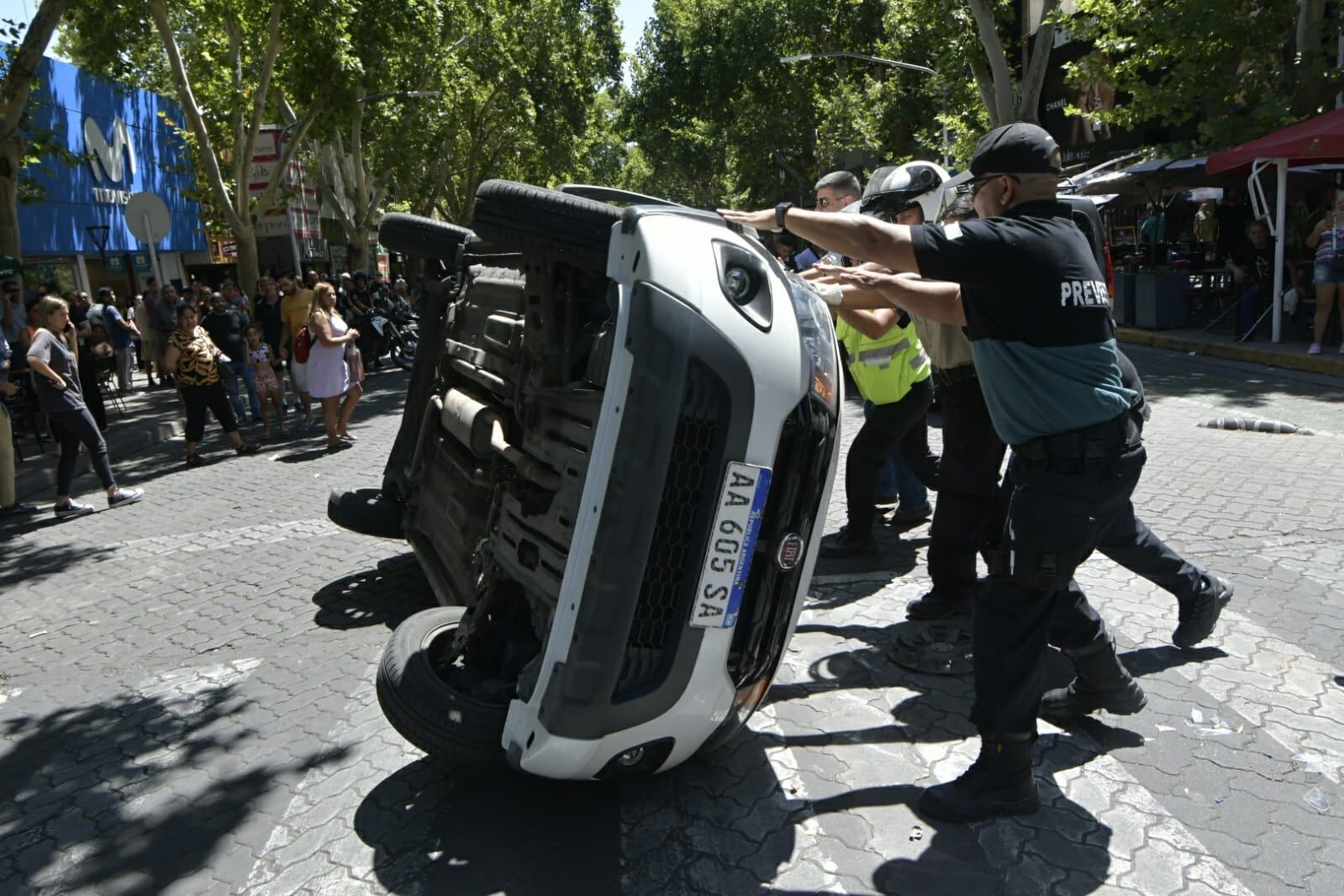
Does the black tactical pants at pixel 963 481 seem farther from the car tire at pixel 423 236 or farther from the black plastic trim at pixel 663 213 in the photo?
the car tire at pixel 423 236

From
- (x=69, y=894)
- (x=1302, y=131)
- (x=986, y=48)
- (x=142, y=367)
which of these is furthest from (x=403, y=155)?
(x=69, y=894)

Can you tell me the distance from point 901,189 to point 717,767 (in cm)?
267

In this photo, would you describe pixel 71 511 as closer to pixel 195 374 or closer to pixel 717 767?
pixel 195 374

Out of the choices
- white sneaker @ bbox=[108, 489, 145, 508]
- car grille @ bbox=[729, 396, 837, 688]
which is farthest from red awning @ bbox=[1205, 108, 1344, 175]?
white sneaker @ bbox=[108, 489, 145, 508]

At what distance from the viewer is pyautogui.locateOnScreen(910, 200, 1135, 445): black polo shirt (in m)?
2.79

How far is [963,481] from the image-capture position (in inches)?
165

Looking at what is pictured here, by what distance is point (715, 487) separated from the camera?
8.89 ft

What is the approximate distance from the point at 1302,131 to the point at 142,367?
19.6 m

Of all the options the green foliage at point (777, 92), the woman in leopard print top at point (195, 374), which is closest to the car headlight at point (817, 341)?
the woman in leopard print top at point (195, 374)

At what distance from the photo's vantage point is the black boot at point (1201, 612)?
386cm

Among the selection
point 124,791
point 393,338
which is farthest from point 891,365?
point 393,338

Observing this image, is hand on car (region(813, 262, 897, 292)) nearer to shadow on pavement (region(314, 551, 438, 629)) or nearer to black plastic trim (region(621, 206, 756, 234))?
black plastic trim (region(621, 206, 756, 234))

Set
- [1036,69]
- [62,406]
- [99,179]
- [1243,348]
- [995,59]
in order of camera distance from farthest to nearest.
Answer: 1. [99,179]
2. [1036,69]
3. [995,59]
4. [1243,348]
5. [62,406]

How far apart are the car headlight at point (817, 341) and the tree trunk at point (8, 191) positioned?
12.2 m
